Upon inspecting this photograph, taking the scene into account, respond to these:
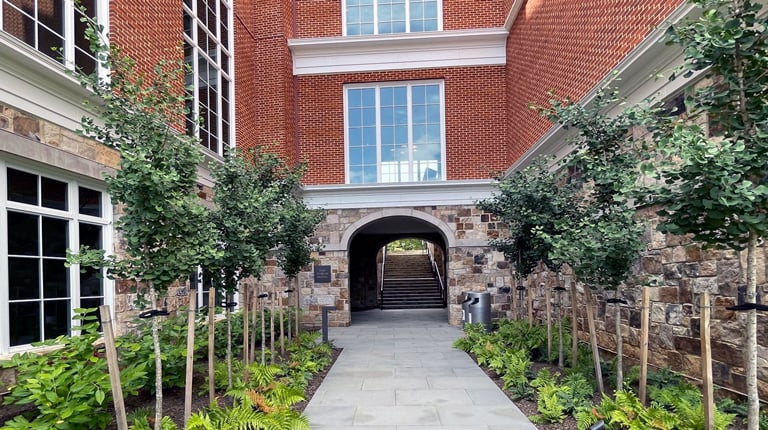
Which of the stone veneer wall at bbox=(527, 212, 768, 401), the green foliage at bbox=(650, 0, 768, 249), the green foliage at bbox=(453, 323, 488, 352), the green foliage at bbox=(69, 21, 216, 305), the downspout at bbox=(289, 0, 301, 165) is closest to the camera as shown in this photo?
the green foliage at bbox=(650, 0, 768, 249)

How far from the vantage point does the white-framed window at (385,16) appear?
14828mm

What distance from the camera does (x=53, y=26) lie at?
19.9 feet

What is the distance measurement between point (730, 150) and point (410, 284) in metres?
21.3

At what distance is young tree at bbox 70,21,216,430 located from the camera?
4301mm

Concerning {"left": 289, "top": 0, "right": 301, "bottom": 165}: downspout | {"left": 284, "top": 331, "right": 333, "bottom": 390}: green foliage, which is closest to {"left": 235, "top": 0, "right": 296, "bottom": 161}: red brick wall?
{"left": 289, "top": 0, "right": 301, "bottom": 165}: downspout

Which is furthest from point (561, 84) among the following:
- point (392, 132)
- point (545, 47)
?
point (392, 132)

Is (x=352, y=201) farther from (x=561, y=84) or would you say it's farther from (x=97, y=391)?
(x=97, y=391)

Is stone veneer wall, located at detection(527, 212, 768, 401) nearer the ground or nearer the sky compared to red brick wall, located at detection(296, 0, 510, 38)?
nearer the ground

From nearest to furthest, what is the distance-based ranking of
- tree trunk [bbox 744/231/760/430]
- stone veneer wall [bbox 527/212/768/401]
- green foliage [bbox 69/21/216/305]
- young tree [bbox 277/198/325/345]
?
tree trunk [bbox 744/231/760/430] < green foliage [bbox 69/21/216/305] < stone veneer wall [bbox 527/212/768/401] < young tree [bbox 277/198/325/345]

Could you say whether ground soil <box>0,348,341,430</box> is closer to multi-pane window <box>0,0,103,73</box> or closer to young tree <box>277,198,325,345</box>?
young tree <box>277,198,325,345</box>

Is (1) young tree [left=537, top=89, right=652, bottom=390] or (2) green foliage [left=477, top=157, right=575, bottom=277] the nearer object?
(1) young tree [left=537, top=89, right=652, bottom=390]

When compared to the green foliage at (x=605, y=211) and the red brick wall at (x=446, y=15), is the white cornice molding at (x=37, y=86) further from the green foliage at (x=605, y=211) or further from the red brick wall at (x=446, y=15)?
the red brick wall at (x=446, y=15)

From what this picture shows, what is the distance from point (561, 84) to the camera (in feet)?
32.0

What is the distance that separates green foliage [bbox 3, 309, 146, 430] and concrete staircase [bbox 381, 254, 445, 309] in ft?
56.0
